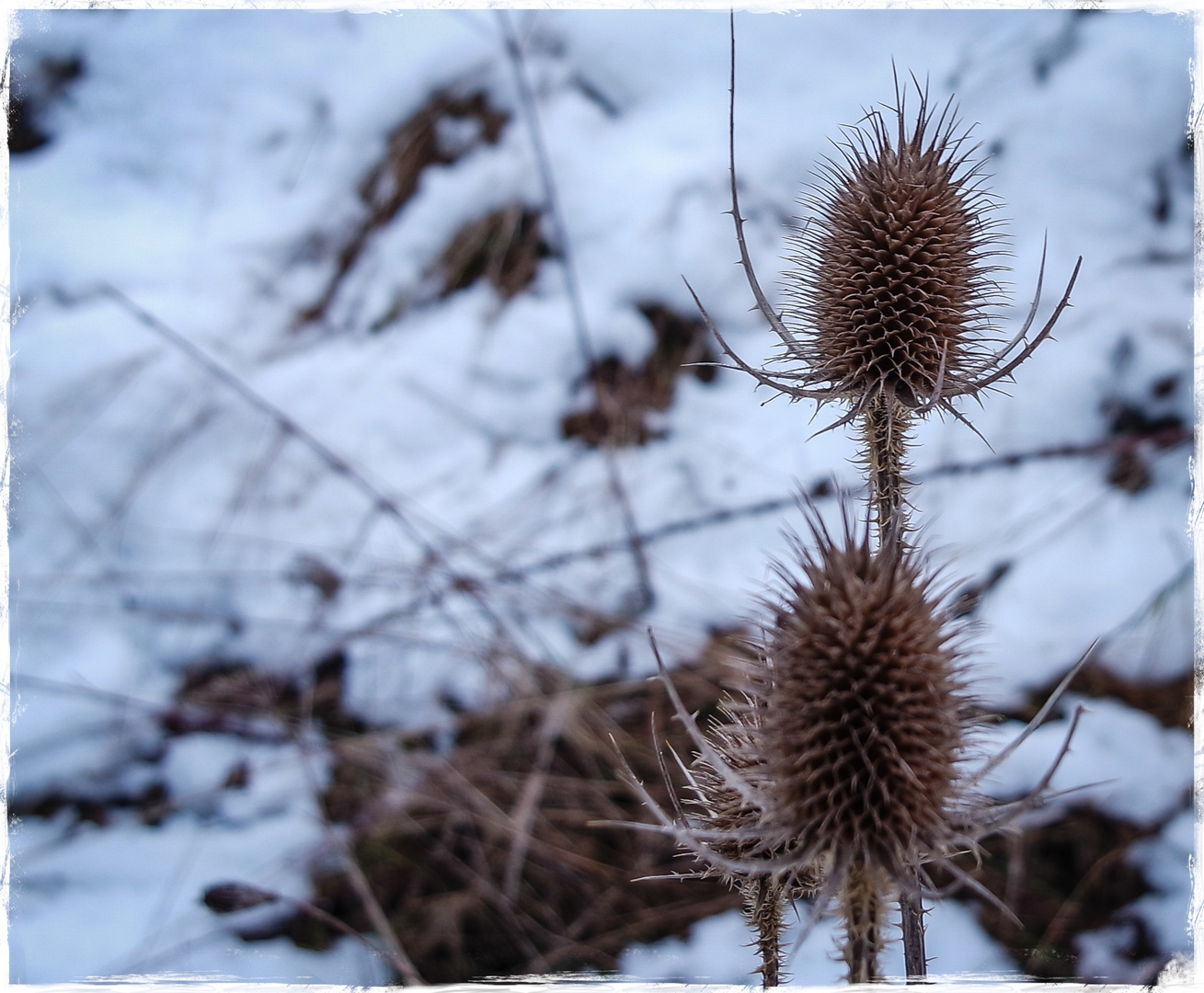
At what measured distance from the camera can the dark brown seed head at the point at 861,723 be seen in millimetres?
443

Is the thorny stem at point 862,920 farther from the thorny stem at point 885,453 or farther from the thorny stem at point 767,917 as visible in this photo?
the thorny stem at point 885,453

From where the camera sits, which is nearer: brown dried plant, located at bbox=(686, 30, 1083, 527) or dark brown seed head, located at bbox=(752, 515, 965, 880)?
dark brown seed head, located at bbox=(752, 515, 965, 880)

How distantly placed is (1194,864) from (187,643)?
4.96ft

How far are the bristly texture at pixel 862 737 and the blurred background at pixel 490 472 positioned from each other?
66 cm

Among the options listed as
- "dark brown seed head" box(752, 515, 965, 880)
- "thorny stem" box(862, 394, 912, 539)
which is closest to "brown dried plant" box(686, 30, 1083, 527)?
"thorny stem" box(862, 394, 912, 539)

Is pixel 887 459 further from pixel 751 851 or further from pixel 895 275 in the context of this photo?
pixel 751 851

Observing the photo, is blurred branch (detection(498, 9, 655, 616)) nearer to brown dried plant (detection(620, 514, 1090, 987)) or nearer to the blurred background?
the blurred background

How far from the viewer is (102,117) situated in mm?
1575

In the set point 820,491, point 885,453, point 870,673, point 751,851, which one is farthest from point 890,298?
point 820,491

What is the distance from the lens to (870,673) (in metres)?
0.45

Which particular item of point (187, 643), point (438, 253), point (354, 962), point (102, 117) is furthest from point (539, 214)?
point (354, 962)

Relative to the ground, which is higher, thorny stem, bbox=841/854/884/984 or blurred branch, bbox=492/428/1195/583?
blurred branch, bbox=492/428/1195/583

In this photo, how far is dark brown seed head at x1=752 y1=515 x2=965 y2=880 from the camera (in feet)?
1.45

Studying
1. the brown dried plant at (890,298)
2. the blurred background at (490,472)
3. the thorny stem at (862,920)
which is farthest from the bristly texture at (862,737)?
the blurred background at (490,472)
